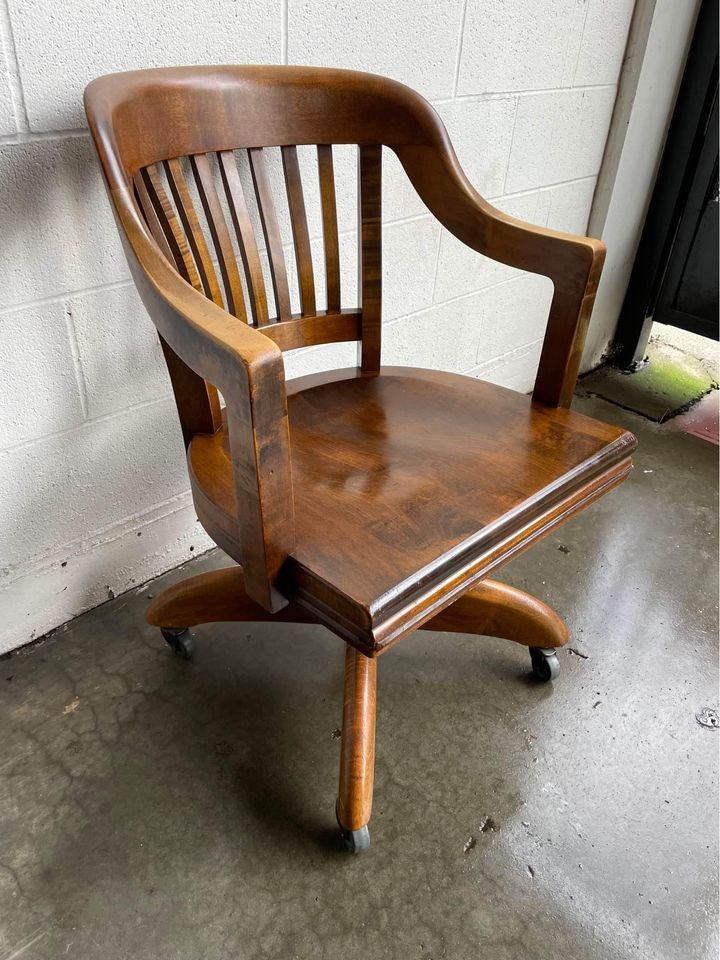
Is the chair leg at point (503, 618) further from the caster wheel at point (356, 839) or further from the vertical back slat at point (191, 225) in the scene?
the vertical back slat at point (191, 225)

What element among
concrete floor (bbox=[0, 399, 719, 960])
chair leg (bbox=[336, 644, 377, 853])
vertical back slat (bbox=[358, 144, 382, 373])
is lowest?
concrete floor (bbox=[0, 399, 719, 960])

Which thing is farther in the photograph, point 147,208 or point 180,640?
point 180,640

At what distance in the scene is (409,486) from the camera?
2.99 ft

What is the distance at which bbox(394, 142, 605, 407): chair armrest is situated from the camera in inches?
39.3

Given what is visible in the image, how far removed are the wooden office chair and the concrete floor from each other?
0.09 metres

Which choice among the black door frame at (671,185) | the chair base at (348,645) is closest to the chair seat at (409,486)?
the chair base at (348,645)

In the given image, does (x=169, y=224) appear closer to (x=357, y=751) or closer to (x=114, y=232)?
(x=114, y=232)

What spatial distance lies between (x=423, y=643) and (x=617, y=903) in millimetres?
513

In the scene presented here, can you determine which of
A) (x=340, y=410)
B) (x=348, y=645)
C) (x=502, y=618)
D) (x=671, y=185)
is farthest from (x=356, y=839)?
(x=671, y=185)

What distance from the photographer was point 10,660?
1.27 m

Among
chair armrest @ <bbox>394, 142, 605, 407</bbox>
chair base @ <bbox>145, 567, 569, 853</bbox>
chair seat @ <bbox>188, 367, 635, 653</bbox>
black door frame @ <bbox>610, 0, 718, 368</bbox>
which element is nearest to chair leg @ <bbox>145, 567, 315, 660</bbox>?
chair base @ <bbox>145, 567, 569, 853</bbox>

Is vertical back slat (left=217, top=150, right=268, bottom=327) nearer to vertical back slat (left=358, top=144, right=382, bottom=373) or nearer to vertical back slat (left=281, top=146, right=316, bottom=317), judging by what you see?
vertical back slat (left=281, top=146, right=316, bottom=317)

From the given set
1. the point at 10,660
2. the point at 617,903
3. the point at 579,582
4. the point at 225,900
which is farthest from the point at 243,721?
the point at 579,582

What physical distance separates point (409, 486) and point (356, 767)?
1.29ft
